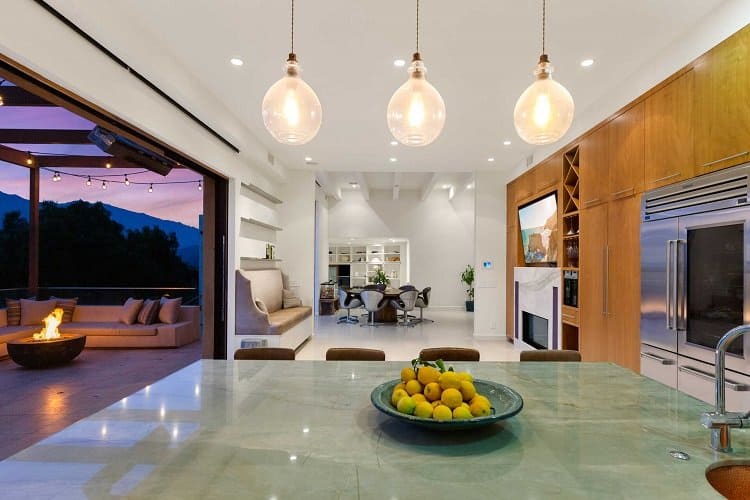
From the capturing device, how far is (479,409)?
1266 millimetres

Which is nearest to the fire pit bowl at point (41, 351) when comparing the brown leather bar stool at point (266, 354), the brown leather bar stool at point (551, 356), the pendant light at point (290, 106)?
the brown leather bar stool at point (266, 354)

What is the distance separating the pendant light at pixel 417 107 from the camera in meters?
2.08

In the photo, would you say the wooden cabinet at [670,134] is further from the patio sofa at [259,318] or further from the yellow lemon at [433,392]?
the patio sofa at [259,318]

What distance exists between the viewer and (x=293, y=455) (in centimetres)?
114

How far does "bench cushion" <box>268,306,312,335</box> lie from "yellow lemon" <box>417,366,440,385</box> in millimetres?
4460

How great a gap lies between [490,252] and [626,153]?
4.02m

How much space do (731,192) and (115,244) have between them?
11.4 metres

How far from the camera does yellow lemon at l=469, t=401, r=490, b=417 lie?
126 centimetres

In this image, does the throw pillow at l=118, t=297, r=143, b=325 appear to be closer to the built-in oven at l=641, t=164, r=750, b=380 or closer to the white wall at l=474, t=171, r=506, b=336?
the white wall at l=474, t=171, r=506, b=336

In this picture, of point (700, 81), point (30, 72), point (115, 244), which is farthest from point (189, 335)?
point (700, 81)

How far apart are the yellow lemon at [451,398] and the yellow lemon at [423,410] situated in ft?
0.18

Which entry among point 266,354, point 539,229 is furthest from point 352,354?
point 539,229

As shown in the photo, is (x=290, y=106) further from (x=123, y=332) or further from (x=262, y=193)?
(x=123, y=332)

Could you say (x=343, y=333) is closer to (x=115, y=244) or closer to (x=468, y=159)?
(x=468, y=159)
